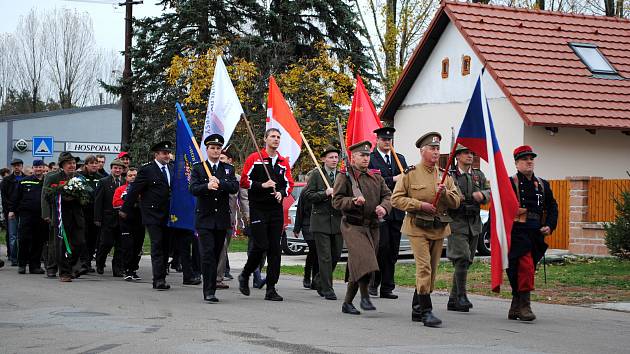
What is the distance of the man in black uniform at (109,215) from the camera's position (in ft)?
54.1

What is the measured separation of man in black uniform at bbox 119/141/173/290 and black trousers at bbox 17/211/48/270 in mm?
3407

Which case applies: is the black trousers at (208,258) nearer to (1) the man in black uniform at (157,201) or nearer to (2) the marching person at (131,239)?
(1) the man in black uniform at (157,201)

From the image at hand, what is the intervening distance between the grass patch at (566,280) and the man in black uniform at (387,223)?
1.78 metres

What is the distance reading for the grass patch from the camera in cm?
1357

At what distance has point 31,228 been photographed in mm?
17562

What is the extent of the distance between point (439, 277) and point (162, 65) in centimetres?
2265

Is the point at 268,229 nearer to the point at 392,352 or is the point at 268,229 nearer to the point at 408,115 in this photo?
the point at 392,352

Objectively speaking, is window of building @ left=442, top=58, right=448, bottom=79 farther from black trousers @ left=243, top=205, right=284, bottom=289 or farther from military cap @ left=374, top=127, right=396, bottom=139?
black trousers @ left=243, top=205, right=284, bottom=289

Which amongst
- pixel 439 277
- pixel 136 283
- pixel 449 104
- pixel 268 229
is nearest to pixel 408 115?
pixel 449 104

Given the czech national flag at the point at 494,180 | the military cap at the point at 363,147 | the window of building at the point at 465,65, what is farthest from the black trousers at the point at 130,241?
Result: the window of building at the point at 465,65

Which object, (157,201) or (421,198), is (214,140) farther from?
(421,198)

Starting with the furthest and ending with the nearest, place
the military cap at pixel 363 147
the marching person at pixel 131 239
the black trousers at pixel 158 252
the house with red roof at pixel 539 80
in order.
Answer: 1. the house with red roof at pixel 539 80
2. the marching person at pixel 131 239
3. the black trousers at pixel 158 252
4. the military cap at pixel 363 147

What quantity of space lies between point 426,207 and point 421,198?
0.83ft

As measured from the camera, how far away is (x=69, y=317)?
34.1ft
